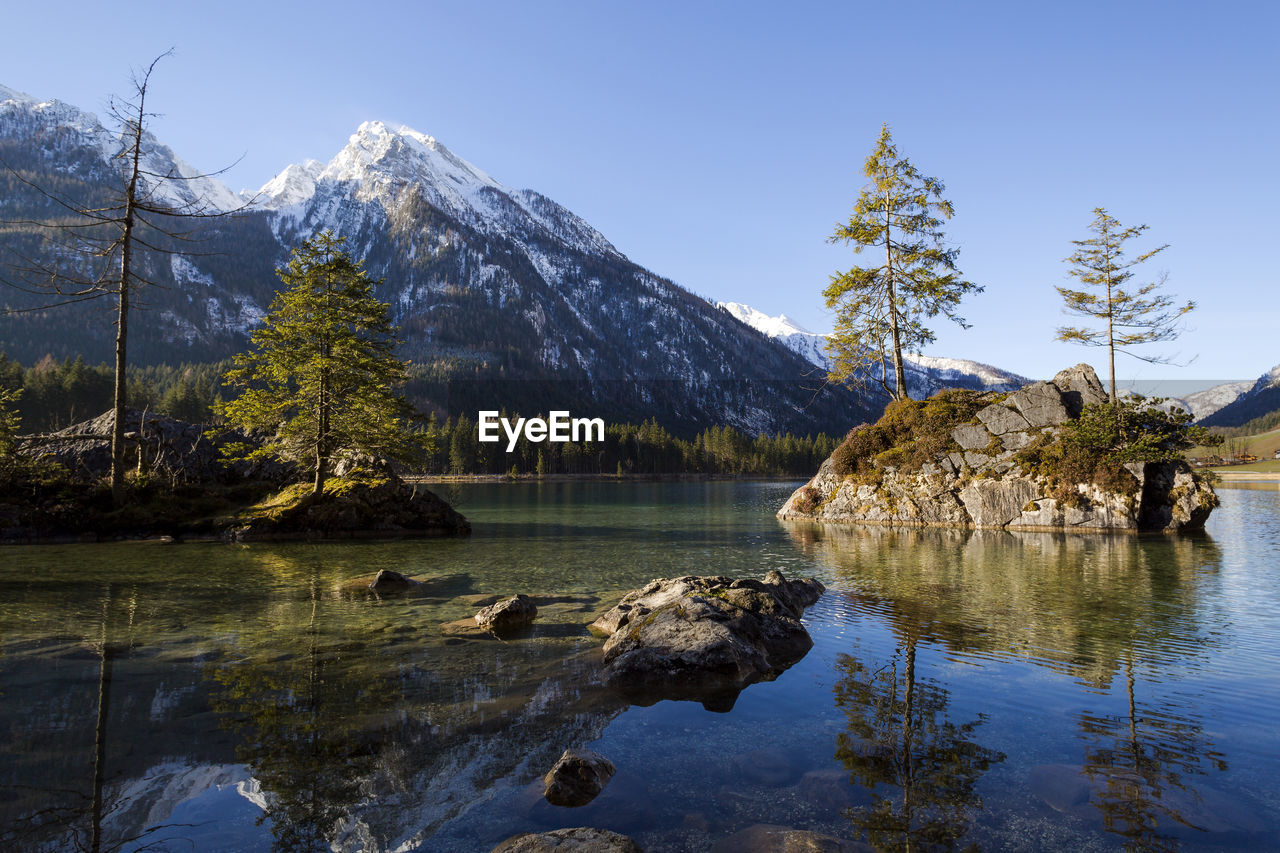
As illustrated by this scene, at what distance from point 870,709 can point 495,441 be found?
152 m

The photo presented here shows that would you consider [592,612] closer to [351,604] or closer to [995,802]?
[351,604]

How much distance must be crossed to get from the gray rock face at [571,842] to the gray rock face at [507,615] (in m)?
8.27

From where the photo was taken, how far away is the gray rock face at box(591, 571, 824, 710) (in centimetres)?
998

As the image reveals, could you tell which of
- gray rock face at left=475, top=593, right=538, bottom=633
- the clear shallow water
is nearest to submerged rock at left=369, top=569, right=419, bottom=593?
the clear shallow water

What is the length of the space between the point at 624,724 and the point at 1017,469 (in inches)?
1275

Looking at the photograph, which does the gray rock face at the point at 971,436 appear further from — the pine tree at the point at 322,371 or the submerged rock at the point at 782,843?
the submerged rock at the point at 782,843

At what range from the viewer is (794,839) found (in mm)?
5312

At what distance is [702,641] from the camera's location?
423 inches

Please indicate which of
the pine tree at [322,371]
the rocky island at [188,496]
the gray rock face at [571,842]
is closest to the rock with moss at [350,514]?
the rocky island at [188,496]

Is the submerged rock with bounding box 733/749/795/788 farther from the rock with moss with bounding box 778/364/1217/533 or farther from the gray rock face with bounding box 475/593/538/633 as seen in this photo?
the rock with moss with bounding box 778/364/1217/533

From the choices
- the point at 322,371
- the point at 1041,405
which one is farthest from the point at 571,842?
the point at 1041,405

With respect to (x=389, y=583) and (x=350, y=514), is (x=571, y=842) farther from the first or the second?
(x=350, y=514)

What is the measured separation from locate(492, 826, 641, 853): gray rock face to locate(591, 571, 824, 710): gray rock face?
406 centimetres

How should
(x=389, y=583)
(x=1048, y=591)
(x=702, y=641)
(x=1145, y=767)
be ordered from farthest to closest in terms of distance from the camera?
(x=389, y=583) → (x=1048, y=591) → (x=702, y=641) → (x=1145, y=767)
